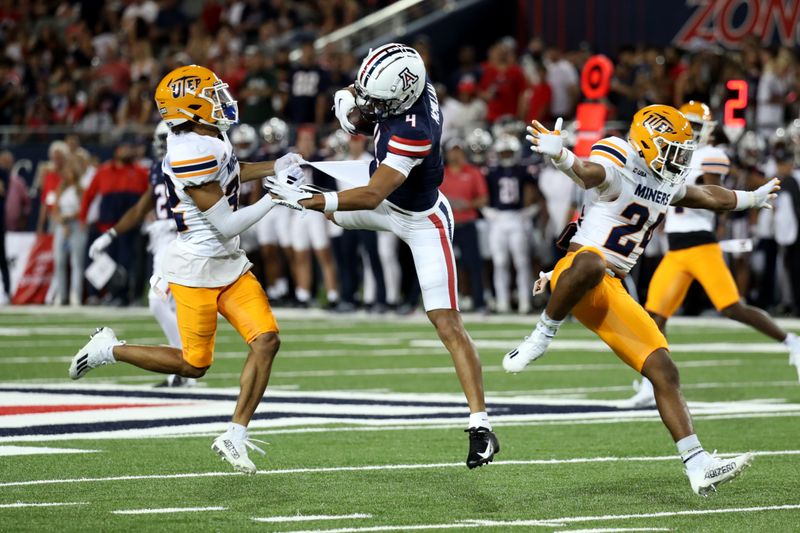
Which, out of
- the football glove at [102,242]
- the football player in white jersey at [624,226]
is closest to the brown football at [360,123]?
the football player in white jersey at [624,226]

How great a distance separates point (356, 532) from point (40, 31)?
22777 millimetres

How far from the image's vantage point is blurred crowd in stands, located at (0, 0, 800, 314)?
17.7m

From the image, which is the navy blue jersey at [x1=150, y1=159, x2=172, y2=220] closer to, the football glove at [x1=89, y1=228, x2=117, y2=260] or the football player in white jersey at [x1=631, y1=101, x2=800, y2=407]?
the football glove at [x1=89, y1=228, x2=117, y2=260]

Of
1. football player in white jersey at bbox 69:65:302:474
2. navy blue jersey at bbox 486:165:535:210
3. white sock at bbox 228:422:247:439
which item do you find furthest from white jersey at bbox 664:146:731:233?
navy blue jersey at bbox 486:165:535:210

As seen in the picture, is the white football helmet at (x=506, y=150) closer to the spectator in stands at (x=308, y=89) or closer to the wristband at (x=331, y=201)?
the spectator in stands at (x=308, y=89)

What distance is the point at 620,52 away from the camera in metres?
21.0

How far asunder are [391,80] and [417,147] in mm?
327

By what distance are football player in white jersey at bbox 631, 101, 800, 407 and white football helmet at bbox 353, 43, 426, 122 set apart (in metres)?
3.42

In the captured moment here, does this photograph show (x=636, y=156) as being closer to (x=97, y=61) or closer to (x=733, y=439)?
(x=733, y=439)

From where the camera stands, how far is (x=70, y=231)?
2030 cm

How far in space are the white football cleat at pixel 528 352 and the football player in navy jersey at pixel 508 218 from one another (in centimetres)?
1052

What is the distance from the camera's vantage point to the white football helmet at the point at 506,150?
18.4 metres

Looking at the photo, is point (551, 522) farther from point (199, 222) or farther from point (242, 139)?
point (242, 139)

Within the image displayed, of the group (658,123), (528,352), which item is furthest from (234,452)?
(658,123)
